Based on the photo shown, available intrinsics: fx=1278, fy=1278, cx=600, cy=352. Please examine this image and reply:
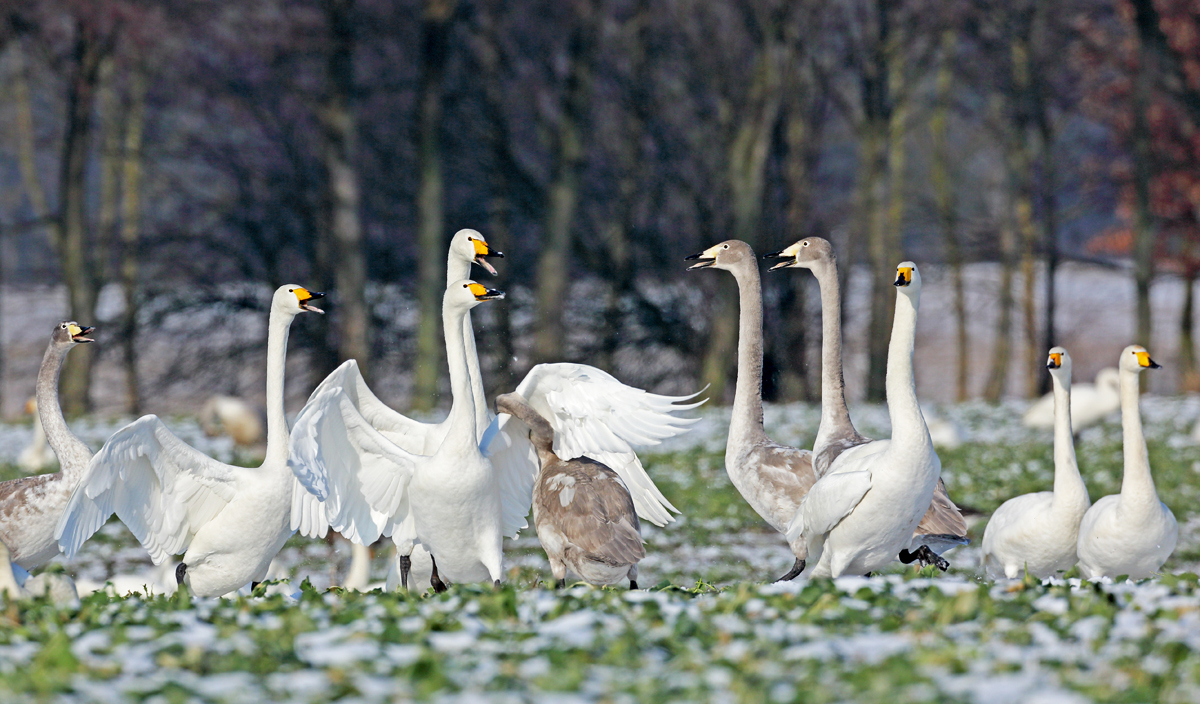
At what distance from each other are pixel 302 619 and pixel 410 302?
834 inches

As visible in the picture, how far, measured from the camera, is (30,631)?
5.04 m

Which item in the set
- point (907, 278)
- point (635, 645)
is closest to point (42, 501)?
point (635, 645)

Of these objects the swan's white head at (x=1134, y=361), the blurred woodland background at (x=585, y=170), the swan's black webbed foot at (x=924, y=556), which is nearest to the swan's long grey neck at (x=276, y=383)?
the swan's black webbed foot at (x=924, y=556)

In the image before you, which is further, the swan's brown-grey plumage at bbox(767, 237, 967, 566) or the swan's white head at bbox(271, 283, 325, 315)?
the swan's white head at bbox(271, 283, 325, 315)

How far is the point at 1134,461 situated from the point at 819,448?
1.77 metres

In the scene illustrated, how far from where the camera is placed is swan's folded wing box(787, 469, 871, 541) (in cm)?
636

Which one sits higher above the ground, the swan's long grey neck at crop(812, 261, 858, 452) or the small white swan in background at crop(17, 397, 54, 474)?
the swan's long grey neck at crop(812, 261, 858, 452)

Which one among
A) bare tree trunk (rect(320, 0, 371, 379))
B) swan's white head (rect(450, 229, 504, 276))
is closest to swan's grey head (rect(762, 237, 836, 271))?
swan's white head (rect(450, 229, 504, 276))

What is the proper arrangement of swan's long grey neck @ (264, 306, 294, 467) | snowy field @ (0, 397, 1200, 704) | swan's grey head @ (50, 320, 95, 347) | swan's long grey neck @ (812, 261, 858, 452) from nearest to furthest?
snowy field @ (0, 397, 1200, 704) < swan's long grey neck @ (264, 306, 294, 467) < swan's long grey neck @ (812, 261, 858, 452) < swan's grey head @ (50, 320, 95, 347)

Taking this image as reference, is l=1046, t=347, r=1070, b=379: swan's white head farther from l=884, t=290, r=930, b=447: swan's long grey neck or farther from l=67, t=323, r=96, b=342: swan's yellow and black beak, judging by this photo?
l=67, t=323, r=96, b=342: swan's yellow and black beak

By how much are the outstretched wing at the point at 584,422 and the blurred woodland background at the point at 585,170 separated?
13.4m

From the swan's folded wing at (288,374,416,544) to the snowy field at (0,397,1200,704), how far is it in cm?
89

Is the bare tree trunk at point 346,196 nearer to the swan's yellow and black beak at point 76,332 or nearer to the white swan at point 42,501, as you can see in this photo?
the swan's yellow and black beak at point 76,332

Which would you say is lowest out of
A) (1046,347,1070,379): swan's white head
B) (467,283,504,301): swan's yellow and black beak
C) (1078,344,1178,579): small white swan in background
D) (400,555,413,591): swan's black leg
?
(400,555,413,591): swan's black leg
